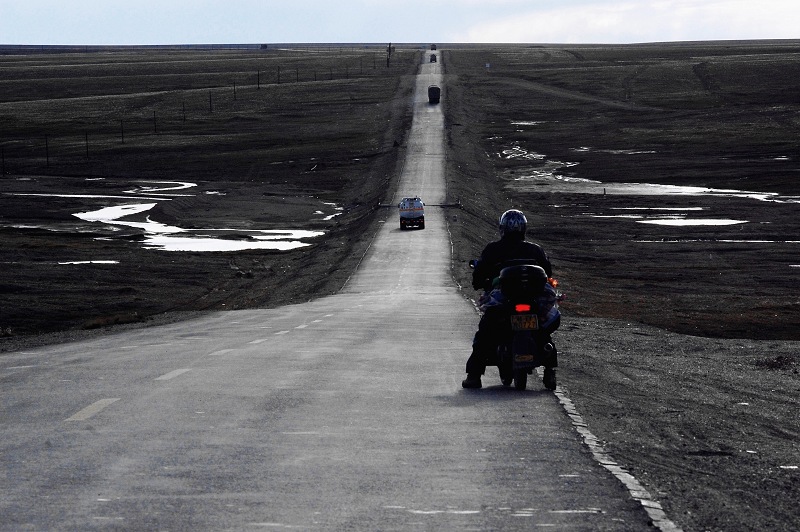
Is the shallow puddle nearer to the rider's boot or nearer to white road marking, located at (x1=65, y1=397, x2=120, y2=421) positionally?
the rider's boot

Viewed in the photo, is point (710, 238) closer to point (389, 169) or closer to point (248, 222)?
point (248, 222)

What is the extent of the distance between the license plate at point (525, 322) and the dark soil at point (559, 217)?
1075 millimetres

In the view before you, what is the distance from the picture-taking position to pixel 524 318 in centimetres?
1329

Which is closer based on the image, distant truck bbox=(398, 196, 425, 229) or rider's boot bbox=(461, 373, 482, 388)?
rider's boot bbox=(461, 373, 482, 388)

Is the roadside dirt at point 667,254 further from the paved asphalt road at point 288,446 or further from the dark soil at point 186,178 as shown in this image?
the dark soil at point 186,178

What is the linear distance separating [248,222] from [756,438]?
59159mm

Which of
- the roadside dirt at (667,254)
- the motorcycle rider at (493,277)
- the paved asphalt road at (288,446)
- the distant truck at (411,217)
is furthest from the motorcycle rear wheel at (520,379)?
the distant truck at (411,217)

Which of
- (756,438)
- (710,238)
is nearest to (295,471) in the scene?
(756,438)

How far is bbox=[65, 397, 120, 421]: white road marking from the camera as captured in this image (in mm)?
11453

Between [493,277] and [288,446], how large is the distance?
4.72m

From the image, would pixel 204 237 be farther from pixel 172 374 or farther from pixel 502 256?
pixel 502 256

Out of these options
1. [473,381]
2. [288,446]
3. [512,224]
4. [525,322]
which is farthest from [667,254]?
[288,446]

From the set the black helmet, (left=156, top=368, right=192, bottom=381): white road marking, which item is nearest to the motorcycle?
the black helmet

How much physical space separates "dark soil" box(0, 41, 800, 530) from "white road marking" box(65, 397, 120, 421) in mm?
4980
